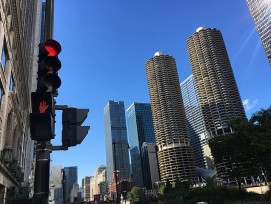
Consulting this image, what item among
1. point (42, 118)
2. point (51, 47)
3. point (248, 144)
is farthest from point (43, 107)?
point (248, 144)

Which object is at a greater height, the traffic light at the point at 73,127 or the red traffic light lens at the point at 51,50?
the red traffic light lens at the point at 51,50

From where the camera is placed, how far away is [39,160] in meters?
3.99

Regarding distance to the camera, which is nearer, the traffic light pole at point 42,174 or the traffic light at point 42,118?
the traffic light pole at point 42,174

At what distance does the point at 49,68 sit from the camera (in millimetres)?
4250

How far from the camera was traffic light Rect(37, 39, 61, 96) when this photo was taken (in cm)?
423

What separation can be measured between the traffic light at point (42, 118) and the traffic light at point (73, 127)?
59 centimetres

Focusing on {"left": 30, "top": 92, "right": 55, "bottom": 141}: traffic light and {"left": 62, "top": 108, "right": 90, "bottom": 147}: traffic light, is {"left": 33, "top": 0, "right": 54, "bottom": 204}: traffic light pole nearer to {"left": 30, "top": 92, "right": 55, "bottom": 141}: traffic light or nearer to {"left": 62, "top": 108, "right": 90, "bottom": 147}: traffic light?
{"left": 30, "top": 92, "right": 55, "bottom": 141}: traffic light

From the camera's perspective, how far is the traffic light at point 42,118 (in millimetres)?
4004

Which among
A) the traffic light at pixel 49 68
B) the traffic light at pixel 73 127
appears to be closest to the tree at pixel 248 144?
the traffic light at pixel 73 127

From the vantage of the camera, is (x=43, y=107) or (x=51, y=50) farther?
(x=51, y=50)

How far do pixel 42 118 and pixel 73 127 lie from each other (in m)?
0.75

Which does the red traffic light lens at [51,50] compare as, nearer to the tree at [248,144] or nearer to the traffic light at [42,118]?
the traffic light at [42,118]

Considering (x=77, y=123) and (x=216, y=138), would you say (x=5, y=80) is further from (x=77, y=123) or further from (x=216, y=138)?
(x=216, y=138)

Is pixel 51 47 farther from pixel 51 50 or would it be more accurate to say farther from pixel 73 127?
pixel 73 127
